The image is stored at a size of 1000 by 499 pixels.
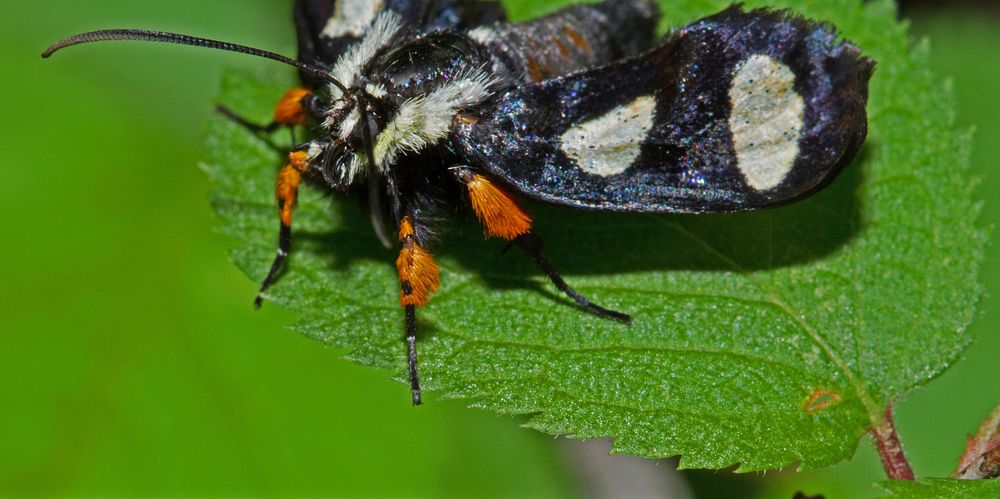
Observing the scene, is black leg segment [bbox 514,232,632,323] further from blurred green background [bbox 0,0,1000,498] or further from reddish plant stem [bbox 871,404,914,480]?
blurred green background [bbox 0,0,1000,498]

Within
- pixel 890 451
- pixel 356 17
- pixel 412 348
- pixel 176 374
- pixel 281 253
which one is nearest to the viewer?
pixel 890 451

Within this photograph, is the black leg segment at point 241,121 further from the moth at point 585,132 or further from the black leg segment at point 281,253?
the black leg segment at point 281,253

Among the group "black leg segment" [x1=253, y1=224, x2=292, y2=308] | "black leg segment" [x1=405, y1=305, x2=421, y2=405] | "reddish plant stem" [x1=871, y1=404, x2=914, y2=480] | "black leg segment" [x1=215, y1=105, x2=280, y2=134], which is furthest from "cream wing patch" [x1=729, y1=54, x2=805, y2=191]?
"black leg segment" [x1=215, y1=105, x2=280, y2=134]

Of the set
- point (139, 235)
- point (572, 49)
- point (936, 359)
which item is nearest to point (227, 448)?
point (139, 235)

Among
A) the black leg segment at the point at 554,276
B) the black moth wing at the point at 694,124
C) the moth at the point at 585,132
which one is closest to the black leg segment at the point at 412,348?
the moth at the point at 585,132

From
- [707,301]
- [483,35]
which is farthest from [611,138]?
[483,35]

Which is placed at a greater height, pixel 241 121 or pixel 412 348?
pixel 241 121

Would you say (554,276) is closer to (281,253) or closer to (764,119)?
(764,119)
